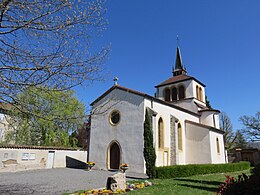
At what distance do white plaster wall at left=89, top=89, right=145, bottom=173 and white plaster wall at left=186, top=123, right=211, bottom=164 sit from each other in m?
7.24

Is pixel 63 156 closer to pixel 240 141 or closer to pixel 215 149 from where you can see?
pixel 215 149

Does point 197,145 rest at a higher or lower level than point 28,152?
higher

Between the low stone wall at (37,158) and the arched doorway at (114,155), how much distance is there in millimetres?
5542

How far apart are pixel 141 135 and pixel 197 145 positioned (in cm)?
769

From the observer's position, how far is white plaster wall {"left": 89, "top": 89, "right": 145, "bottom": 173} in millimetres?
17250

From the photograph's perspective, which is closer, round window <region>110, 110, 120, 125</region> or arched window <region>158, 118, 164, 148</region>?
arched window <region>158, 118, 164, 148</region>

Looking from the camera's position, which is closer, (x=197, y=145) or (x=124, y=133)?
(x=124, y=133)

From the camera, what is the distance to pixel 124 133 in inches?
728

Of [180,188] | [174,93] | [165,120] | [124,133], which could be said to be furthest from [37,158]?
[174,93]

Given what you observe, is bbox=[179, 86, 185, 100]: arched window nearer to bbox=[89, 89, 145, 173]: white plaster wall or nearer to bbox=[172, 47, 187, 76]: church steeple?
bbox=[172, 47, 187, 76]: church steeple

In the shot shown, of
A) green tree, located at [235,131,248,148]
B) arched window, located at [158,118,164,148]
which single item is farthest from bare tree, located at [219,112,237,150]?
arched window, located at [158,118,164,148]

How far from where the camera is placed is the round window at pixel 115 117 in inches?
772

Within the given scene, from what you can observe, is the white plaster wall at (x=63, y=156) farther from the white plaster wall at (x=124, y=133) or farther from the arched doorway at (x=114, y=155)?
the arched doorway at (x=114, y=155)

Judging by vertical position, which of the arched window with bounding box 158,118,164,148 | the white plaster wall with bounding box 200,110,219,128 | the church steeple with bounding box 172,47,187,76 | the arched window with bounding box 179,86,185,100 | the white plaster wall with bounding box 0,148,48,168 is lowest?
the white plaster wall with bounding box 0,148,48,168
